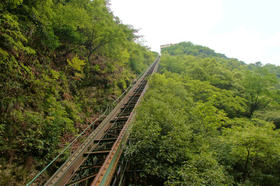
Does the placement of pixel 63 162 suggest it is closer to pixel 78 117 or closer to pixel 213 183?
pixel 78 117

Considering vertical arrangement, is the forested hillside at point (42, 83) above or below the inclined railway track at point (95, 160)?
above

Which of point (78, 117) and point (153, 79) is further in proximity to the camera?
point (153, 79)

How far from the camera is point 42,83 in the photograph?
670 cm

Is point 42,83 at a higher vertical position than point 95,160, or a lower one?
higher

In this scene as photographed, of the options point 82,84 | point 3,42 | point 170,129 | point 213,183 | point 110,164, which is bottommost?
point 213,183

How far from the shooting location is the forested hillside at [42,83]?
15.4ft

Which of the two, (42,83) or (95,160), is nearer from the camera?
(95,160)

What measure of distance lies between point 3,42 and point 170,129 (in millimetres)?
8255

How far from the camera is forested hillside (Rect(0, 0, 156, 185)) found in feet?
15.4

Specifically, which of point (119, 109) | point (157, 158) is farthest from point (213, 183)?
point (119, 109)

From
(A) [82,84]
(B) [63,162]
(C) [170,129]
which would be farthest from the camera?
(A) [82,84]

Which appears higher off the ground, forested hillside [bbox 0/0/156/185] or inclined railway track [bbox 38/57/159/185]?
forested hillside [bbox 0/0/156/185]

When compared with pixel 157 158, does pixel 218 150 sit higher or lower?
lower

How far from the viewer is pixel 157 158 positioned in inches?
241
